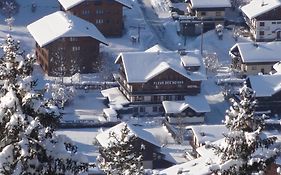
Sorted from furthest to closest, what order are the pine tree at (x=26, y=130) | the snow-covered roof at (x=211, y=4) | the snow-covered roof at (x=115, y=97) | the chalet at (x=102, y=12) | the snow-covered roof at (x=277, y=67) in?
the snow-covered roof at (x=211, y=4), the chalet at (x=102, y=12), the snow-covered roof at (x=277, y=67), the snow-covered roof at (x=115, y=97), the pine tree at (x=26, y=130)

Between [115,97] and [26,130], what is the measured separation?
87.3 feet

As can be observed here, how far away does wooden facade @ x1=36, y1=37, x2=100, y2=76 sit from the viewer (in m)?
36.3

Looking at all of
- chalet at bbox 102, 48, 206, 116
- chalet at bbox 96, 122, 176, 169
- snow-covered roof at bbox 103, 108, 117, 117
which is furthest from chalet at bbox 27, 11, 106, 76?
chalet at bbox 96, 122, 176, 169

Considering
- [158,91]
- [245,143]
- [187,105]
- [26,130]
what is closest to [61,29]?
[158,91]

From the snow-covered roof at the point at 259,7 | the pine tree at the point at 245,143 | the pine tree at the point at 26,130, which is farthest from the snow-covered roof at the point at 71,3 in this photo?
the pine tree at the point at 26,130

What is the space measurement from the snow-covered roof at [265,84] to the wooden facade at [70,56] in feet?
27.4

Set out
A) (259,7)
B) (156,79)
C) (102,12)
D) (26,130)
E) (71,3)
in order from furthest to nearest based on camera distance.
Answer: (102,12)
(259,7)
(71,3)
(156,79)
(26,130)

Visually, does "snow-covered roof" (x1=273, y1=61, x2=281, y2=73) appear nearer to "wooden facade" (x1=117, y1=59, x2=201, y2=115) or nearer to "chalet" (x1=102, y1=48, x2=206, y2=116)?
"chalet" (x1=102, y1=48, x2=206, y2=116)

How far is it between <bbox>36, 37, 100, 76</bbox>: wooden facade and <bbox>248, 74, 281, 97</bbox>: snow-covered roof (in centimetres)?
835

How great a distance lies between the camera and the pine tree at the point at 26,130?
6.56 meters

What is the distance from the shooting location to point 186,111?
31.4 meters

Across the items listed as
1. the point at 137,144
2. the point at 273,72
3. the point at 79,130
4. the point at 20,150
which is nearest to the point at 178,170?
the point at 137,144

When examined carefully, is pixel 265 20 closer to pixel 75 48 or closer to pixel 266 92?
pixel 266 92

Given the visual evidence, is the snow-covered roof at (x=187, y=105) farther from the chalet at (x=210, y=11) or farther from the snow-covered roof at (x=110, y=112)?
the chalet at (x=210, y=11)
